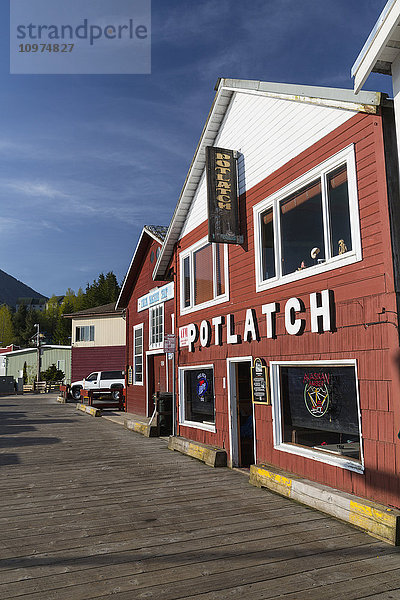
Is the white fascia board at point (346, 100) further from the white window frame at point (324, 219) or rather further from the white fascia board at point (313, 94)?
the white window frame at point (324, 219)

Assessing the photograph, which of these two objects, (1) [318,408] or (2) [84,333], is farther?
(2) [84,333]

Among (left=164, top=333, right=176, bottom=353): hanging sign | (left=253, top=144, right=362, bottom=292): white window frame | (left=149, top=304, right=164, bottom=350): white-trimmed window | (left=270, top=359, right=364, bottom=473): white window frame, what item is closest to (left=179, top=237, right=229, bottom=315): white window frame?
(left=164, top=333, right=176, bottom=353): hanging sign

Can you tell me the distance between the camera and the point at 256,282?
938 centimetres

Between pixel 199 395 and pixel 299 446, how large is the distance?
14.8ft

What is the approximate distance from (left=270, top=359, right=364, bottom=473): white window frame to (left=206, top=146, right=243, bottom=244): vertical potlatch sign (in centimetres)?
288

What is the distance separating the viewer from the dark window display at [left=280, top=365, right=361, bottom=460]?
6898 millimetres

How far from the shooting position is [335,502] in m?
6.26

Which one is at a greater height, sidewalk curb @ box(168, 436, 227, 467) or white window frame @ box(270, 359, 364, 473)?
white window frame @ box(270, 359, 364, 473)

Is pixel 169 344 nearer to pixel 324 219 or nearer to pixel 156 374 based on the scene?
pixel 156 374

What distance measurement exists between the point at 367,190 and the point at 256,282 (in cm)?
324

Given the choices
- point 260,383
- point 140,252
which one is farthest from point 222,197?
point 140,252

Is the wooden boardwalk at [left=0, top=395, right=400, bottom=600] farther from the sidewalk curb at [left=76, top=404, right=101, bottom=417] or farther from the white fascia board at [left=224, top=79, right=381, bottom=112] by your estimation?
the sidewalk curb at [left=76, top=404, right=101, bottom=417]

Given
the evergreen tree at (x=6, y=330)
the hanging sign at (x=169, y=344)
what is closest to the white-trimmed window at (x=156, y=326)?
the hanging sign at (x=169, y=344)

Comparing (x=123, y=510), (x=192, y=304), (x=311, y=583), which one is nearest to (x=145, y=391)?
(x=192, y=304)
